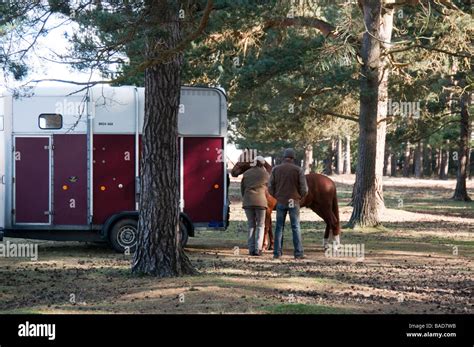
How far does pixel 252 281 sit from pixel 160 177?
86.9 inches

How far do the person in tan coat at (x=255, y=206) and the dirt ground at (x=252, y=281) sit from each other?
38cm

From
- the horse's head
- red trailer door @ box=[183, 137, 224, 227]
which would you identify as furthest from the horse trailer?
the horse's head

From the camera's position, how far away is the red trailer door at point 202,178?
16781 mm

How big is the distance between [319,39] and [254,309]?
13.9 meters

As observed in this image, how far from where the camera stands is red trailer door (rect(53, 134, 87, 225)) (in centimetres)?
1653

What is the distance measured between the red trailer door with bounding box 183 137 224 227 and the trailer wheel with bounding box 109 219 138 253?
1.23 m

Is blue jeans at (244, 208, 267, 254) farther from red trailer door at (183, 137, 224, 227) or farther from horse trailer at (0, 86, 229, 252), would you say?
horse trailer at (0, 86, 229, 252)

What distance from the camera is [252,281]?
11.9 m
